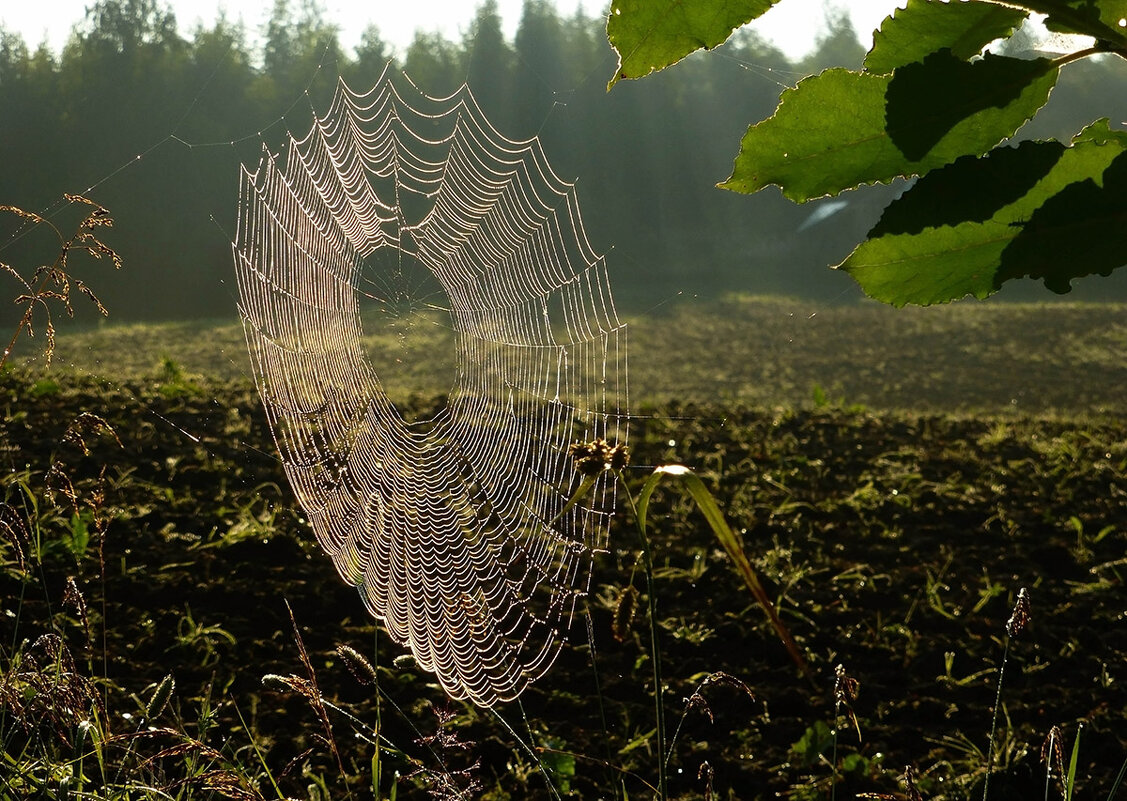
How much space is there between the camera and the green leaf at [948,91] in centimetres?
64

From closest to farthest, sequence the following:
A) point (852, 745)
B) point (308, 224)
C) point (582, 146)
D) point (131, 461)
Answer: point (852, 745), point (131, 461), point (308, 224), point (582, 146)

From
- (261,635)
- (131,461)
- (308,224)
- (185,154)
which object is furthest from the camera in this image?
(185,154)

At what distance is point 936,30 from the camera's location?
2.18ft

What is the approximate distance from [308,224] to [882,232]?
454 cm

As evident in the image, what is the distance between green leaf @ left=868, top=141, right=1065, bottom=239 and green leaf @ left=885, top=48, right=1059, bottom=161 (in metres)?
0.03

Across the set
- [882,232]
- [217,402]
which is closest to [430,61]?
[217,402]

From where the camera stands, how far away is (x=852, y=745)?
2.61m

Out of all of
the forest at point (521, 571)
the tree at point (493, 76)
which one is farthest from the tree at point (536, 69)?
the forest at point (521, 571)

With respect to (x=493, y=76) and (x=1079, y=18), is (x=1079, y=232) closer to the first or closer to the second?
(x=1079, y=18)

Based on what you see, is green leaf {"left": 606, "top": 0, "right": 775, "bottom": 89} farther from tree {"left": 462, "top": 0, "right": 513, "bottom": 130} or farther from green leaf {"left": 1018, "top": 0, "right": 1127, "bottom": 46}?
tree {"left": 462, "top": 0, "right": 513, "bottom": 130}

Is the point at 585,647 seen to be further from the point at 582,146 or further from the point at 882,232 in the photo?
the point at 582,146

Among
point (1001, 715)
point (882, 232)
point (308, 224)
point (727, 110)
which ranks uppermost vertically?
point (727, 110)

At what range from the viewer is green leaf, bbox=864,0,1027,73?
0.66m

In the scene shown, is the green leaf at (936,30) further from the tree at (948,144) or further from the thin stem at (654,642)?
the thin stem at (654,642)
